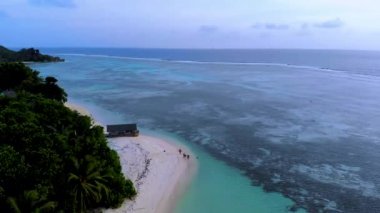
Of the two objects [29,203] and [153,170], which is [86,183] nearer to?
[29,203]

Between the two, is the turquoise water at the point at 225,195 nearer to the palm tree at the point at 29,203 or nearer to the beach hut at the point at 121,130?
the palm tree at the point at 29,203

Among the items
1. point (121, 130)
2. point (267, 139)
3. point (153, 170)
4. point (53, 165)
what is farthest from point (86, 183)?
point (267, 139)

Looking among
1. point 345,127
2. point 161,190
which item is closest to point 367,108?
point 345,127

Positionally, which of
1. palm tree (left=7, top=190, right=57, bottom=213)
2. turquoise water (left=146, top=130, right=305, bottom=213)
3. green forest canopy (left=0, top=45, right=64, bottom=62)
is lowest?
turquoise water (left=146, top=130, right=305, bottom=213)

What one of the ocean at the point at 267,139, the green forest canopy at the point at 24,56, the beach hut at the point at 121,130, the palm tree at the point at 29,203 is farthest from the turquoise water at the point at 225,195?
the green forest canopy at the point at 24,56

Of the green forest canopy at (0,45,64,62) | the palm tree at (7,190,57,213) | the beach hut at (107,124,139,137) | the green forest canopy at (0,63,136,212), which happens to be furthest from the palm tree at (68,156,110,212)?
the green forest canopy at (0,45,64,62)

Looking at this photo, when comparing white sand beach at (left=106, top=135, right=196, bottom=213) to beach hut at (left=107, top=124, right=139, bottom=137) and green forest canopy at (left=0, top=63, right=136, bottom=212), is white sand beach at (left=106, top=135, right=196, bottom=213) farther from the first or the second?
green forest canopy at (left=0, top=63, right=136, bottom=212)

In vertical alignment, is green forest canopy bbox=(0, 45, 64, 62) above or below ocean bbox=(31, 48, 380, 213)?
above
